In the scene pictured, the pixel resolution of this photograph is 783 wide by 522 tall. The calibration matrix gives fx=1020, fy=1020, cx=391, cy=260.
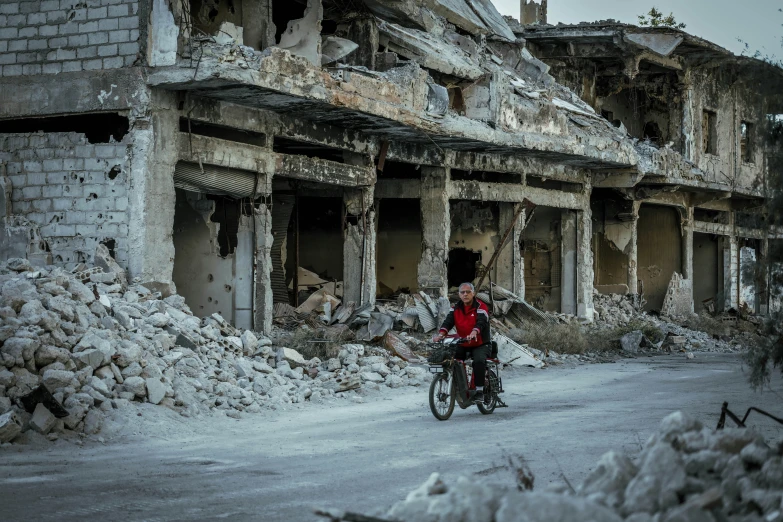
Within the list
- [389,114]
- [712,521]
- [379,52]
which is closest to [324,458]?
[712,521]

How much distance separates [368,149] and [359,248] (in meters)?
2.11

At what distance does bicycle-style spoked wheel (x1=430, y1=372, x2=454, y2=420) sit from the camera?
11.7 meters

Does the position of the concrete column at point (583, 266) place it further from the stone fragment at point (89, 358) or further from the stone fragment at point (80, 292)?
the stone fragment at point (89, 358)

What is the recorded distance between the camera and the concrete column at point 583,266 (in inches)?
1145

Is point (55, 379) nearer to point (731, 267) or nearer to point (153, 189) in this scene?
point (153, 189)

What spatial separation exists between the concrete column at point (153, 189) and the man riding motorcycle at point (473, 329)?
578 cm

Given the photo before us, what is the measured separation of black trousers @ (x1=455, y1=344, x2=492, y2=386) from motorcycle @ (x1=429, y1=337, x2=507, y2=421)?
0.07 metres

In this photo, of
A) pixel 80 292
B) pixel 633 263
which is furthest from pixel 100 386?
pixel 633 263

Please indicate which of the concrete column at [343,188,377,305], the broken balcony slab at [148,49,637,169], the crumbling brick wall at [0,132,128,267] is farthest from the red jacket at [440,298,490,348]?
the concrete column at [343,188,377,305]

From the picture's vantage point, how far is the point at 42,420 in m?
10.2

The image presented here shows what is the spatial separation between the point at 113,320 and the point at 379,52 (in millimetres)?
11381

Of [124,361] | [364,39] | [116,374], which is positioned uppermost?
[364,39]

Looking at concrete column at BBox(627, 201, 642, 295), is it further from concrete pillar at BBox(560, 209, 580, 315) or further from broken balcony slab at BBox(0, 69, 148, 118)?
broken balcony slab at BBox(0, 69, 148, 118)

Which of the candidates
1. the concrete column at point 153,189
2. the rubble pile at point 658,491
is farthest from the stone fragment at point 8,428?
the concrete column at point 153,189
